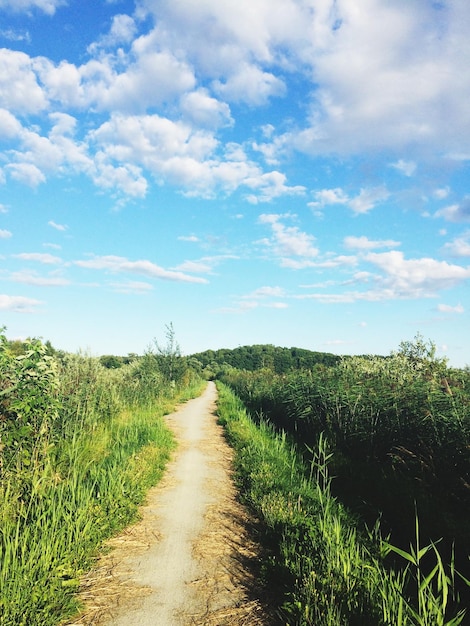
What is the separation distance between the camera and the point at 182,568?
14.1ft

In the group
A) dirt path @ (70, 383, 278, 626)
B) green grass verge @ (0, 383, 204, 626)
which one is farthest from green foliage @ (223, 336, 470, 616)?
green grass verge @ (0, 383, 204, 626)

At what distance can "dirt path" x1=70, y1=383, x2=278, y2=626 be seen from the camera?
3.47 metres

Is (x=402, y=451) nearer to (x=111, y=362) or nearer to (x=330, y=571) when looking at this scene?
(x=330, y=571)

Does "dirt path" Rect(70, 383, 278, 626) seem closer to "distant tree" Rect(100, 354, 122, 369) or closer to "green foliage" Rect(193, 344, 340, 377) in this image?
"distant tree" Rect(100, 354, 122, 369)

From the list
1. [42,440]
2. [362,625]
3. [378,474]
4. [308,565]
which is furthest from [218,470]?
[362,625]

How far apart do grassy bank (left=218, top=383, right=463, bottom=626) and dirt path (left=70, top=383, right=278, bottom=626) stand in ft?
1.06

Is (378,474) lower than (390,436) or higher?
lower

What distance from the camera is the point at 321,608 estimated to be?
10.7 ft

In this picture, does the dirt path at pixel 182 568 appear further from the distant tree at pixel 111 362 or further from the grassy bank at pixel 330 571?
the distant tree at pixel 111 362

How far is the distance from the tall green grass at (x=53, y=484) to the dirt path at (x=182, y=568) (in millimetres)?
252

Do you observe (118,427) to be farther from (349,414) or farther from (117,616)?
(117,616)

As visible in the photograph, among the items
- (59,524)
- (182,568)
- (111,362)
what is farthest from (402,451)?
(111,362)

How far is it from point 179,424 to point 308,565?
11.3 meters

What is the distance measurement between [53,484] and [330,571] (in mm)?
4094
